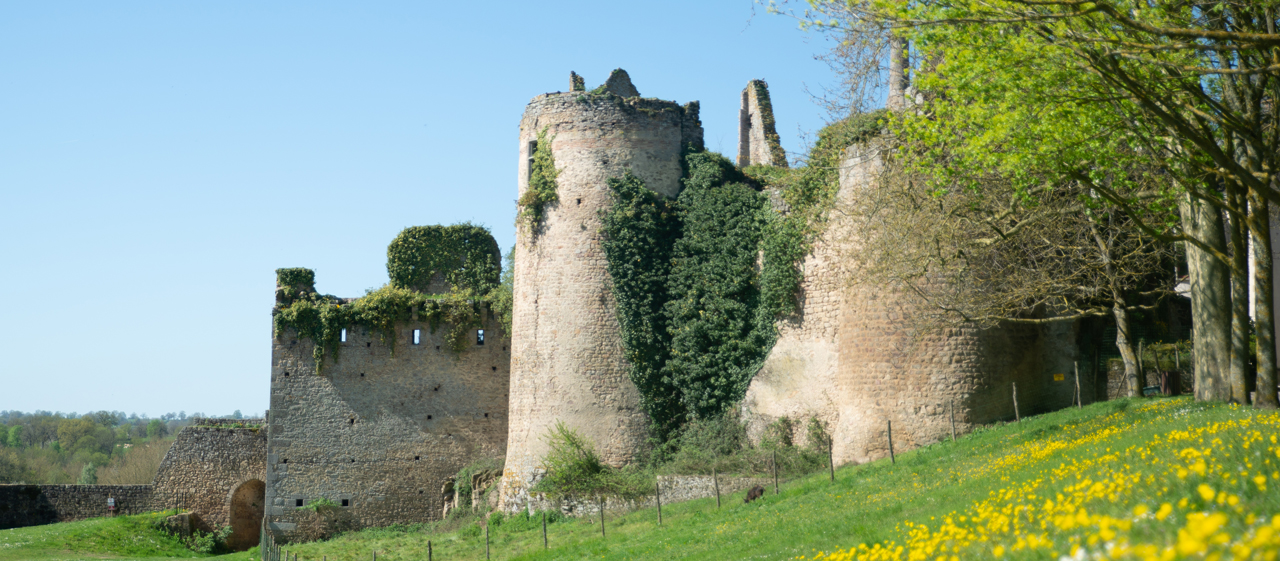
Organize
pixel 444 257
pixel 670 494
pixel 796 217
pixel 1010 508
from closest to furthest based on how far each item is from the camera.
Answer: pixel 1010 508, pixel 670 494, pixel 796 217, pixel 444 257

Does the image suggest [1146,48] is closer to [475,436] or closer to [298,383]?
[475,436]

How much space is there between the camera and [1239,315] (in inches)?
448

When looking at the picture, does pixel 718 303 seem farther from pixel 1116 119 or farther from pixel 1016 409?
pixel 1116 119

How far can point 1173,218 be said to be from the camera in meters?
12.7

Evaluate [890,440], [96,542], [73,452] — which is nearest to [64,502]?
[96,542]

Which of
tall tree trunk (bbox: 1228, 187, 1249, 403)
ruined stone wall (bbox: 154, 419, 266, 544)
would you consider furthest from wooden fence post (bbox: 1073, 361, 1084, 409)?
ruined stone wall (bbox: 154, 419, 266, 544)

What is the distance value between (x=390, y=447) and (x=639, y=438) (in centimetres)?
727

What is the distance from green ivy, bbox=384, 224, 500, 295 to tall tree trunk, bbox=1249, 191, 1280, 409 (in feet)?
61.8

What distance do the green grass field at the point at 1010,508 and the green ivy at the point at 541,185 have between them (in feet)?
22.1

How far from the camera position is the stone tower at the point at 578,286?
68.5 ft

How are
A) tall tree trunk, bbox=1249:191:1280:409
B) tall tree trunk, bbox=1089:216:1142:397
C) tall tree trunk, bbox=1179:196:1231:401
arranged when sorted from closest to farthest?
tall tree trunk, bbox=1249:191:1280:409 → tall tree trunk, bbox=1179:196:1231:401 → tall tree trunk, bbox=1089:216:1142:397

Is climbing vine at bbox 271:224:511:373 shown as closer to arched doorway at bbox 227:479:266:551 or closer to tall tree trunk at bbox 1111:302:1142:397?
arched doorway at bbox 227:479:266:551

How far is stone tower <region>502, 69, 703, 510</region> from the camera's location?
20.9 m

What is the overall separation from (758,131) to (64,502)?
22.5 meters
